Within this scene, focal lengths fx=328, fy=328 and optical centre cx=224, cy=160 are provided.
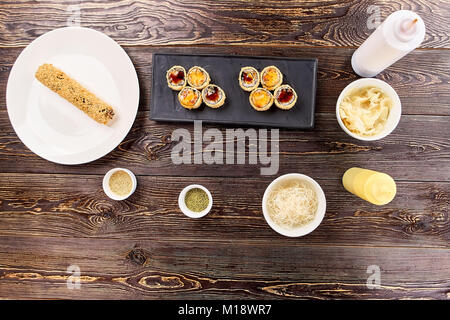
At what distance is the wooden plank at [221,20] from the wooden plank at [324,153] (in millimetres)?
368

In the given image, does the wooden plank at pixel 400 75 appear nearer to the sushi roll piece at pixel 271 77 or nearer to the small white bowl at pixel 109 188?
the sushi roll piece at pixel 271 77

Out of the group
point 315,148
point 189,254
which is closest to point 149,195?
point 189,254

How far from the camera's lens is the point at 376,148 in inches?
56.3

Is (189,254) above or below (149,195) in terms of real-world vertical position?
below

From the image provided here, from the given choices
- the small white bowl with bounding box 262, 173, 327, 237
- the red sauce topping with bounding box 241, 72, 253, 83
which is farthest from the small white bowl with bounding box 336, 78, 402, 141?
the red sauce topping with bounding box 241, 72, 253, 83

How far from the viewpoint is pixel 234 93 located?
141 cm

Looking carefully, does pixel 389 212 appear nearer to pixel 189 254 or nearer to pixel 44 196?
pixel 189 254

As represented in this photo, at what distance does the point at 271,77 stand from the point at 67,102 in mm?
924

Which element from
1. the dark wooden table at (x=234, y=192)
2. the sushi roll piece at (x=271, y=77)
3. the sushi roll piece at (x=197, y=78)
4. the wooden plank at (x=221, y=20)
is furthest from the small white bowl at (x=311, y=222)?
the wooden plank at (x=221, y=20)

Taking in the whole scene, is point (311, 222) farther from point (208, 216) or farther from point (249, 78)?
point (249, 78)

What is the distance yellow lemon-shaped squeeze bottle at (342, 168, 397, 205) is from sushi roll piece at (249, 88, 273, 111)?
1.50 feet

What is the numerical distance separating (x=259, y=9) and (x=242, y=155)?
2.18 ft

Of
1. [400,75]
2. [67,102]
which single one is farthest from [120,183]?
[400,75]

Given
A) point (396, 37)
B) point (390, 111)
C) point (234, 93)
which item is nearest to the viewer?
point (396, 37)
